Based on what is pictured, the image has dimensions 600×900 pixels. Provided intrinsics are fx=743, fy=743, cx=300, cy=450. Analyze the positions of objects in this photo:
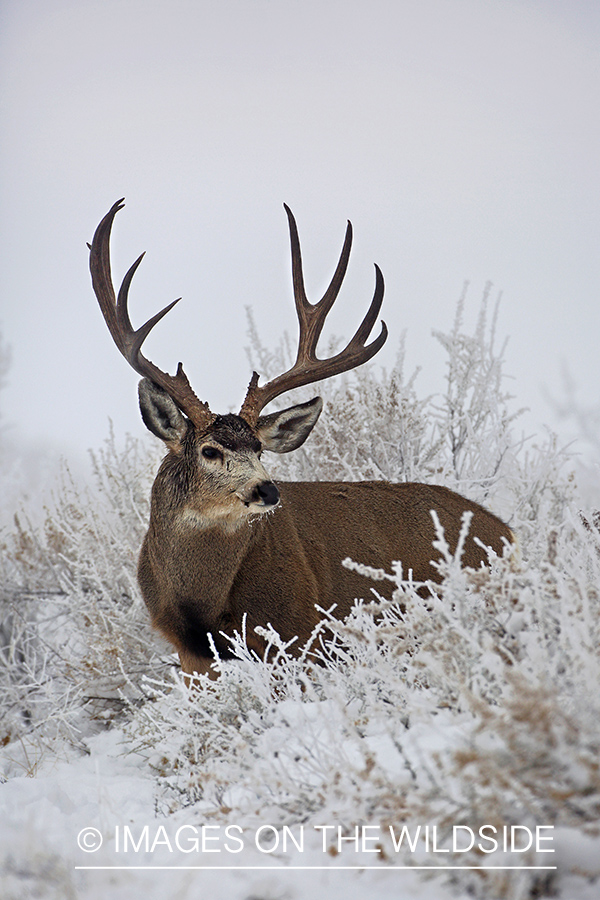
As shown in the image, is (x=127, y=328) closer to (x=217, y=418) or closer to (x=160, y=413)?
(x=160, y=413)

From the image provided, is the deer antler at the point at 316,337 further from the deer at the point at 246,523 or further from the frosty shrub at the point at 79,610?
the frosty shrub at the point at 79,610

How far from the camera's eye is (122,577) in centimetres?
569

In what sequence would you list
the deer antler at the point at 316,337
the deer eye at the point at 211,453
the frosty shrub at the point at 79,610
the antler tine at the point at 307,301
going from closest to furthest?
the deer eye at the point at 211,453
the deer antler at the point at 316,337
the antler tine at the point at 307,301
the frosty shrub at the point at 79,610

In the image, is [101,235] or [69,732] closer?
[101,235]

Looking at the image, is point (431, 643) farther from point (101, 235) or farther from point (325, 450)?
point (325, 450)

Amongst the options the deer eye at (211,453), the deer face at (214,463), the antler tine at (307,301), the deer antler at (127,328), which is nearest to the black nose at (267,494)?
the deer face at (214,463)

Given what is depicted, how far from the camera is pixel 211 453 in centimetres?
366

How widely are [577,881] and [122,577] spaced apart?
449 centimetres

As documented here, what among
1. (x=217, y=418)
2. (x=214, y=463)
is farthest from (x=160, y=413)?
(x=214, y=463)

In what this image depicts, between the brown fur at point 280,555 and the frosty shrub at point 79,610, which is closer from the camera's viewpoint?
the brown fur at point 280,555

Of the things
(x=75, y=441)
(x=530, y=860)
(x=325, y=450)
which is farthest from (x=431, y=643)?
(x=75, y=441)

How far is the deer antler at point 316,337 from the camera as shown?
424 cm

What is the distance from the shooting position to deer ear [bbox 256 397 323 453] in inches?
161

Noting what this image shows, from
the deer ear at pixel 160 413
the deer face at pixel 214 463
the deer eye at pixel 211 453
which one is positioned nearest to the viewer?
the deer face at pixel 214 463
